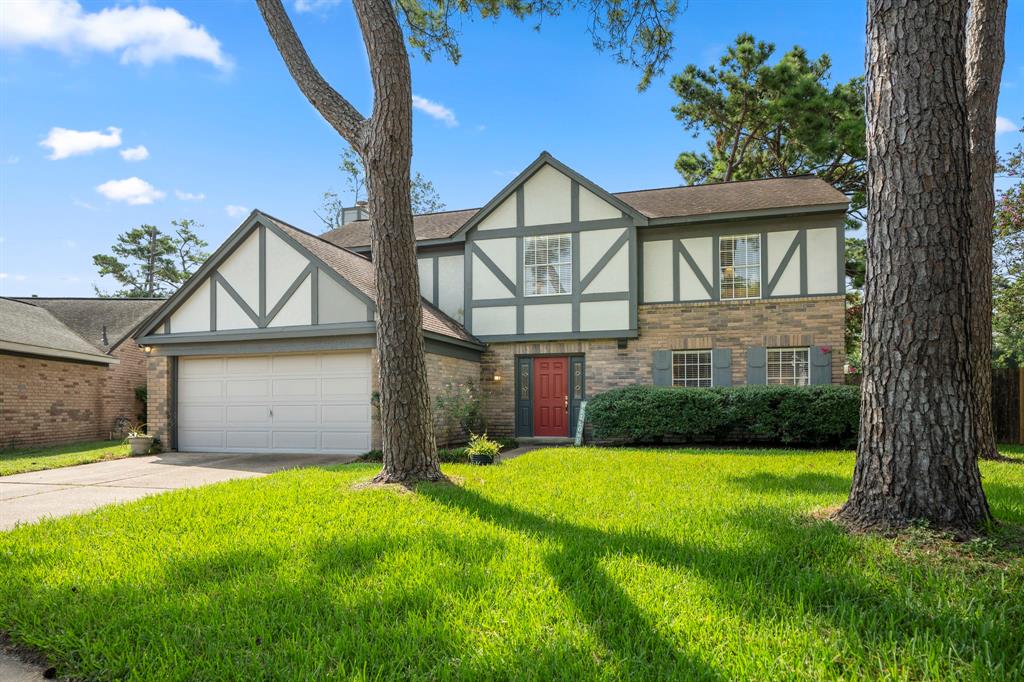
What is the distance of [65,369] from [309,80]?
1275 centimetres

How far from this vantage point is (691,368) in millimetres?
13750

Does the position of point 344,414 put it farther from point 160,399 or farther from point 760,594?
point 760,594

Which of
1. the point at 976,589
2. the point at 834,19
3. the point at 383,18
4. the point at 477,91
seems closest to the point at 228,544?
the point at 976,589

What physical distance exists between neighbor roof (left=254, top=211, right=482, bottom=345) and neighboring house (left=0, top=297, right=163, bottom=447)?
534cm

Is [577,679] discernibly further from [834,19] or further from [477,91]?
[834,19]

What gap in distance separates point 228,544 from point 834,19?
16553 millimetres

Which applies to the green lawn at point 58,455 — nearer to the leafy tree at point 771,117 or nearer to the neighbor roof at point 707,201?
the neighbor roof at point 707,201

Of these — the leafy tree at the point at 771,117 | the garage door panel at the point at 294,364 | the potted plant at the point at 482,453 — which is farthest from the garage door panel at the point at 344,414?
the leafy tree at the point at 771,117

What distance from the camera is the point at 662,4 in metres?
9.12

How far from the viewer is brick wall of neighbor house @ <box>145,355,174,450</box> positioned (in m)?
12.9

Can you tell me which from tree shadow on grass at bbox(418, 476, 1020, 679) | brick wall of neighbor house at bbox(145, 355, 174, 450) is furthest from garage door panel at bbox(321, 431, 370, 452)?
tree shadow on grass at bbox(418, 476, 1020, 679)

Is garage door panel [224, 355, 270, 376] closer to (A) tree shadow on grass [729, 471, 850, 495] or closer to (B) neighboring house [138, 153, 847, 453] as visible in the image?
(B) neighboring house [138, 153, 847, 453]

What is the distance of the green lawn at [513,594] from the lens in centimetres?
256

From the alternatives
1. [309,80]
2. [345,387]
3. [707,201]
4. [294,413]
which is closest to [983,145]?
[707,201]
